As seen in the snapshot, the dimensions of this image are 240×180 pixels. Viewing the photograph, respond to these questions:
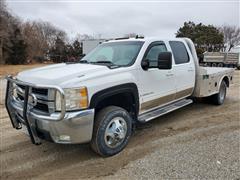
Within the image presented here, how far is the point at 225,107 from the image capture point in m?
6.91

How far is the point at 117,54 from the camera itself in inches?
188

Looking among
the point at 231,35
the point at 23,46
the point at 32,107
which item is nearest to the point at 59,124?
the point at 32,107

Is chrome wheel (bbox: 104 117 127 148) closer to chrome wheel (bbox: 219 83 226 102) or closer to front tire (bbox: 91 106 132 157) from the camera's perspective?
Answer: front tire (bbox: 91 106 132 157)

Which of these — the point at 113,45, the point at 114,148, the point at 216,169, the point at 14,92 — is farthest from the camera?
the point at 113,45

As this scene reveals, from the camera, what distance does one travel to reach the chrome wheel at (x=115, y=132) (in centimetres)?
386

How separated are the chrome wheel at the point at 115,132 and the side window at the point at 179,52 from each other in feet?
6.92

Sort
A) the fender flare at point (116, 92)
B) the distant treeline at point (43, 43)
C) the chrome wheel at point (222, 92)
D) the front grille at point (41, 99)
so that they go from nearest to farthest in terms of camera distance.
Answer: the front grille at point (41, 99)
the fender flare at point (116, 92)
the chrome wheel at point (222, 92)
the distant treeline at point (43, 43)

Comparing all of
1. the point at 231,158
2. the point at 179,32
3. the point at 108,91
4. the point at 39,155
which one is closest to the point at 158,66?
the point at 108,91

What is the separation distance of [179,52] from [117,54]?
5.26 feet

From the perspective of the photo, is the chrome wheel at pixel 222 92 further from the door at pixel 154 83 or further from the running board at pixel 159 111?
the door at pixel 154 83

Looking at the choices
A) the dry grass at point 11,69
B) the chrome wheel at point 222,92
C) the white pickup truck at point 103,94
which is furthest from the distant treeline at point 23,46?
the white pickup truck at point 103,94

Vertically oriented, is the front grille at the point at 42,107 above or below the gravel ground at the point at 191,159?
above

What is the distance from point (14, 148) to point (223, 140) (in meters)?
3.65

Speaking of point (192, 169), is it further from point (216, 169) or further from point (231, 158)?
point (231, 158)
